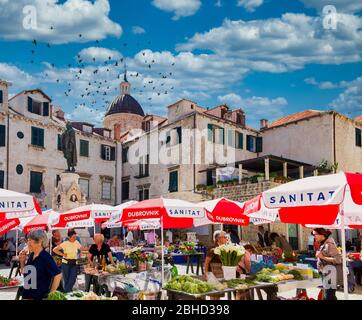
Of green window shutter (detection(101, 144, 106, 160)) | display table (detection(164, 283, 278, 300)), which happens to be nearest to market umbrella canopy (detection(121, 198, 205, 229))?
display table (detection(164, 283, 278, 300))

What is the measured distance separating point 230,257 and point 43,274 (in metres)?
3.55

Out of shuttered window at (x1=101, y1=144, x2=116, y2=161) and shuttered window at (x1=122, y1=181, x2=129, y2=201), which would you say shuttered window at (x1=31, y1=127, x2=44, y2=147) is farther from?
shuttered window at (x1=122, y1=181, x2=129, y2=201)

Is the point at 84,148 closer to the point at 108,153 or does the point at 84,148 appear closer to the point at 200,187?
the point at 108,153

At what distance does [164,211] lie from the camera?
1020cm

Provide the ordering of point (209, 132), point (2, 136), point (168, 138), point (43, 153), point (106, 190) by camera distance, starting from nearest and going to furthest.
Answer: point (2, 136) < point (209, 132) < point (43, 153) < point (168, 138) < point (106, 190)

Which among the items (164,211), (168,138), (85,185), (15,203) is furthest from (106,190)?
(15,203)

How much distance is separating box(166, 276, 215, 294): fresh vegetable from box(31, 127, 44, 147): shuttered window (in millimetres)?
27641

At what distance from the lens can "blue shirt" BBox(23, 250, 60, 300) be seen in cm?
538

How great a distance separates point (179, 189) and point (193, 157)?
2.65 m

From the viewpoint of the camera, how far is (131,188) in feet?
125

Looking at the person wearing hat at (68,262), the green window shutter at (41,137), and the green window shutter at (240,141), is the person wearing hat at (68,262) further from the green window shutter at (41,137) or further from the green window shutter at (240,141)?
the green window shutter at (240,141)

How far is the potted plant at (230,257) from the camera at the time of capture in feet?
25.7

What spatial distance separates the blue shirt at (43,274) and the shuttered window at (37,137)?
95.0 feet
